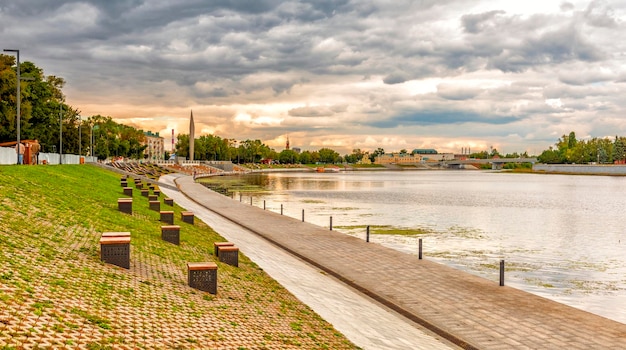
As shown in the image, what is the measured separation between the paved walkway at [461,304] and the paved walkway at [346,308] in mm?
446

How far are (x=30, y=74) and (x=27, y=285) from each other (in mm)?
67053

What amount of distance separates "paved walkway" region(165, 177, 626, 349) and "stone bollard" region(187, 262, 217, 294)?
5309mm

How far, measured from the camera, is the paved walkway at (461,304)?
1212 centimetres

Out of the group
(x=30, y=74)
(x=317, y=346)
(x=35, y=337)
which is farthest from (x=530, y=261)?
(x=30, y=74)

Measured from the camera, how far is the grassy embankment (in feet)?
28.4

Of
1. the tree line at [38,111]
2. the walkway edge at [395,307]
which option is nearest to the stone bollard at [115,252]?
the walkway edge at [395,307]

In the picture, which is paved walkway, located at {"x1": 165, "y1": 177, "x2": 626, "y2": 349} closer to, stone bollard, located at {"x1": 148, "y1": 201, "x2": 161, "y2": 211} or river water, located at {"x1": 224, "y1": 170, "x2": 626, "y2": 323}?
river water, located at {"x1": 224, "y1": 170, "x2": 626, "y2": 323}

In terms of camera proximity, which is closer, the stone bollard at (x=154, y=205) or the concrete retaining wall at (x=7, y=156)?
the stone bollard at (x=154, y=205)

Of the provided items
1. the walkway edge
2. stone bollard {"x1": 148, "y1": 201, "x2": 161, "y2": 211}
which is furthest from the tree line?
the walkway edge

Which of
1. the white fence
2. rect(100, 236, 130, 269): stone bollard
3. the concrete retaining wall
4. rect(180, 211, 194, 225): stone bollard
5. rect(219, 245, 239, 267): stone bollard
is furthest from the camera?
the white fence

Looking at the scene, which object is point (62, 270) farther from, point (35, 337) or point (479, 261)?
point (479, 261)

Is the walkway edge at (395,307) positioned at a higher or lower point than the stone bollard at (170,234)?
lower

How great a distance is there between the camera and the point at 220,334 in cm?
1015

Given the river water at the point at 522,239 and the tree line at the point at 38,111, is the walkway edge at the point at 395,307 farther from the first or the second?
the tree line at the point at 38,111
